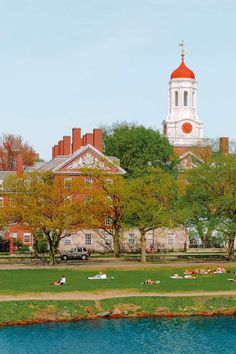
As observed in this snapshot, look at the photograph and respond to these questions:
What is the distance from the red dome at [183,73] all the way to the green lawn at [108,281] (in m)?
58.1

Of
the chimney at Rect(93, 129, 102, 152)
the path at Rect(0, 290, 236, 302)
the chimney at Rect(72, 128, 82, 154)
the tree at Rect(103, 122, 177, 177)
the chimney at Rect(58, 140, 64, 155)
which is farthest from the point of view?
the chimney at Rect(58, 140, 64, 155)

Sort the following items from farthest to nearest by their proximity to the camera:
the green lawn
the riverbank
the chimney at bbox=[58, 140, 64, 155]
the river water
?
the chimney at bbox=[58, 140, 64, 155] < the green lawn < the riverbank < the river water

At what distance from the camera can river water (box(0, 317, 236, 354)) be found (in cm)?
3750

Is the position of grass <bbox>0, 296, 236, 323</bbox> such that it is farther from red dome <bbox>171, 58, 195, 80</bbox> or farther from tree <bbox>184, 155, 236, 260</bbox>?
red dome <bbox>171, 58, 195, 80</bbox>

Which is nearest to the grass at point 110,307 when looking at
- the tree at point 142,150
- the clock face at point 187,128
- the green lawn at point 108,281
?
the green lawn at point 108,281

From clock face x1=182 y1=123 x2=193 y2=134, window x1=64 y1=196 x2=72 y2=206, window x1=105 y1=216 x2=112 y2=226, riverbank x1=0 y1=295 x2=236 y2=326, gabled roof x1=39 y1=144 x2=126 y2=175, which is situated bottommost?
riverbank x1=0 y1=295 x2=236 y2=326

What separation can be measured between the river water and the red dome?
74133 millimetres

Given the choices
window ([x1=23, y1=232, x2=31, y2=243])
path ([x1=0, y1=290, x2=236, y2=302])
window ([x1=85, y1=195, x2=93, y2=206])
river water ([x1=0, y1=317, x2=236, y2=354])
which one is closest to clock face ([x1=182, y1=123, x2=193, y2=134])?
window ([x1=23, y1=232, x2=31, y2=243])

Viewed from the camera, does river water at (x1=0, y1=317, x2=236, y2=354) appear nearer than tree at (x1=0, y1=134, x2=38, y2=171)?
Yes

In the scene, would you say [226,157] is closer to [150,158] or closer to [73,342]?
[150,158]

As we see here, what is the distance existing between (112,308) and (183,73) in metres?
74.8

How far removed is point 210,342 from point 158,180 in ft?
113

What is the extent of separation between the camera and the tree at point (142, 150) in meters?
94.2

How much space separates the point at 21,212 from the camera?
215 ft
